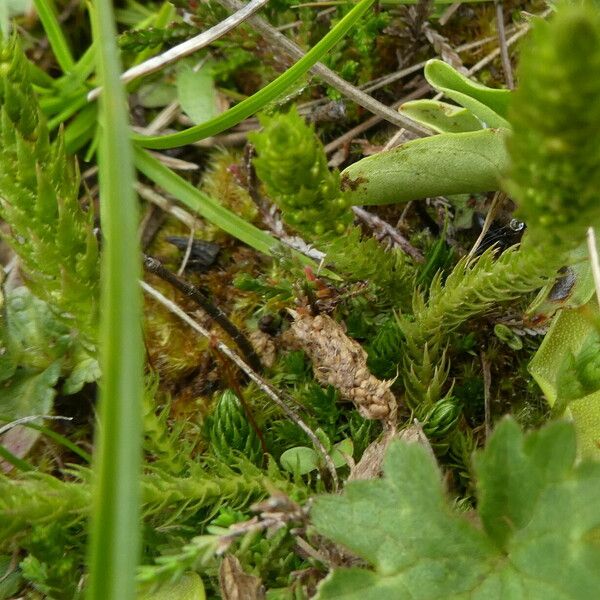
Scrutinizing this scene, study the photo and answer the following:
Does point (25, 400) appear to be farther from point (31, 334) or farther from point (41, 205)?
point (41, 205)

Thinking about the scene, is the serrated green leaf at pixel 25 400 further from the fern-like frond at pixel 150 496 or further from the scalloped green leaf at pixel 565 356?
the scalloped green leaf at pixel 565 356

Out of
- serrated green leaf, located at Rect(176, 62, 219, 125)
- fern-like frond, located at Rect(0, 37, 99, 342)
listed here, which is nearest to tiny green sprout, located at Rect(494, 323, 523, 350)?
fern-like frond, located at Rect(0, 37, 99, 342)

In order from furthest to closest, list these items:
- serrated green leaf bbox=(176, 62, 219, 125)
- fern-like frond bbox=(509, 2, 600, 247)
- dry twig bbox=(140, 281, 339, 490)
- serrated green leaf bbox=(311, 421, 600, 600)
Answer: serrated green leaf bbox=(176, 62, 219, 125) → dry twig bbox=(140, 281, 339, 490) → serrated green leaf bbox=(311, 421, 600, 600) → fern-like frond bbox=(509, 2, 600, 247)

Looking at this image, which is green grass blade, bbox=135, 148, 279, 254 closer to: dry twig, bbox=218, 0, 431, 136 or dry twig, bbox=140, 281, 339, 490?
dry twig, bbox=140, 281, 339, 490

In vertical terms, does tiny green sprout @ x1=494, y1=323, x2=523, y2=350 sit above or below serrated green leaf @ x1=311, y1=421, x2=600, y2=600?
above

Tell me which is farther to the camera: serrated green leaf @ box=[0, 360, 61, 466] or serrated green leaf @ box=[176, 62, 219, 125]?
serrated green leaf @ box=[176, 62, 219, 125]

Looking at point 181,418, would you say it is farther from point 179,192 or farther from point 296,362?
point 179,192

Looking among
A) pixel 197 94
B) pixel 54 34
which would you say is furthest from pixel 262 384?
pixel 54 34
